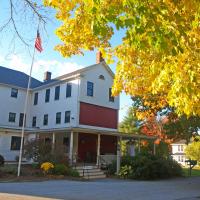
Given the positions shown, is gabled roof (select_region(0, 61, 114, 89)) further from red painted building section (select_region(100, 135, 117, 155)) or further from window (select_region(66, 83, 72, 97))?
red painted building section (select_region(100, 135, 117, 155))

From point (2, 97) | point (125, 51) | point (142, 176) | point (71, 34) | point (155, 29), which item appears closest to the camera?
point (155, 29)

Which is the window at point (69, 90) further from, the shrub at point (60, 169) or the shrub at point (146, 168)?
the shrub at point (60, 169)

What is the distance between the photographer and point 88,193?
1526 centimetres

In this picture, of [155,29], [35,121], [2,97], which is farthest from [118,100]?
[155,29]

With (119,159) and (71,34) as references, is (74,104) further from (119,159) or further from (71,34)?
(71,34)

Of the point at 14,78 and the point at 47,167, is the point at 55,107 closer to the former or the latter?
the point at 14,78

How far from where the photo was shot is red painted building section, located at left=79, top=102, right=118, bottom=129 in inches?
1293

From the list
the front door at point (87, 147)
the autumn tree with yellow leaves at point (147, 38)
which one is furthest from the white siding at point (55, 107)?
the autumn tree with yellow leaves at point (147, 38)

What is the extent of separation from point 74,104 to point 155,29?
27.6 metres

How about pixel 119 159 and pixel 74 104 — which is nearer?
pixel 119 159

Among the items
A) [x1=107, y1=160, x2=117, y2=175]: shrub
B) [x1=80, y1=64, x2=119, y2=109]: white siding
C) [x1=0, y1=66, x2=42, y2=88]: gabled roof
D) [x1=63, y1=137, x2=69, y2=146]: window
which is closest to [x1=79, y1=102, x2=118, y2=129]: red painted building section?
[x1=80, y1=64, x2=119, y2=109]: white siding

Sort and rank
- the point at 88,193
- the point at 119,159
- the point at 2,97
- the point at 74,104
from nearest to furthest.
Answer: the point at 88,193, the point at 119,159, the point at 74,104, the point at 2,97

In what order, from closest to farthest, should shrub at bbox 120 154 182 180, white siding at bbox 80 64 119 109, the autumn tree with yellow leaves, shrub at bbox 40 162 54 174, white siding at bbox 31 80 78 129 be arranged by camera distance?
the autumn tree with yellow leaves < shrub at bbox 40 162 54 174 < shrub at bbox 120 154 182 180 < white siding at bbox 31 80 78 129 < white siding at bbox 80 64 119 109

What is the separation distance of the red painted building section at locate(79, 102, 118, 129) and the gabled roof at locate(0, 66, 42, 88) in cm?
1030
